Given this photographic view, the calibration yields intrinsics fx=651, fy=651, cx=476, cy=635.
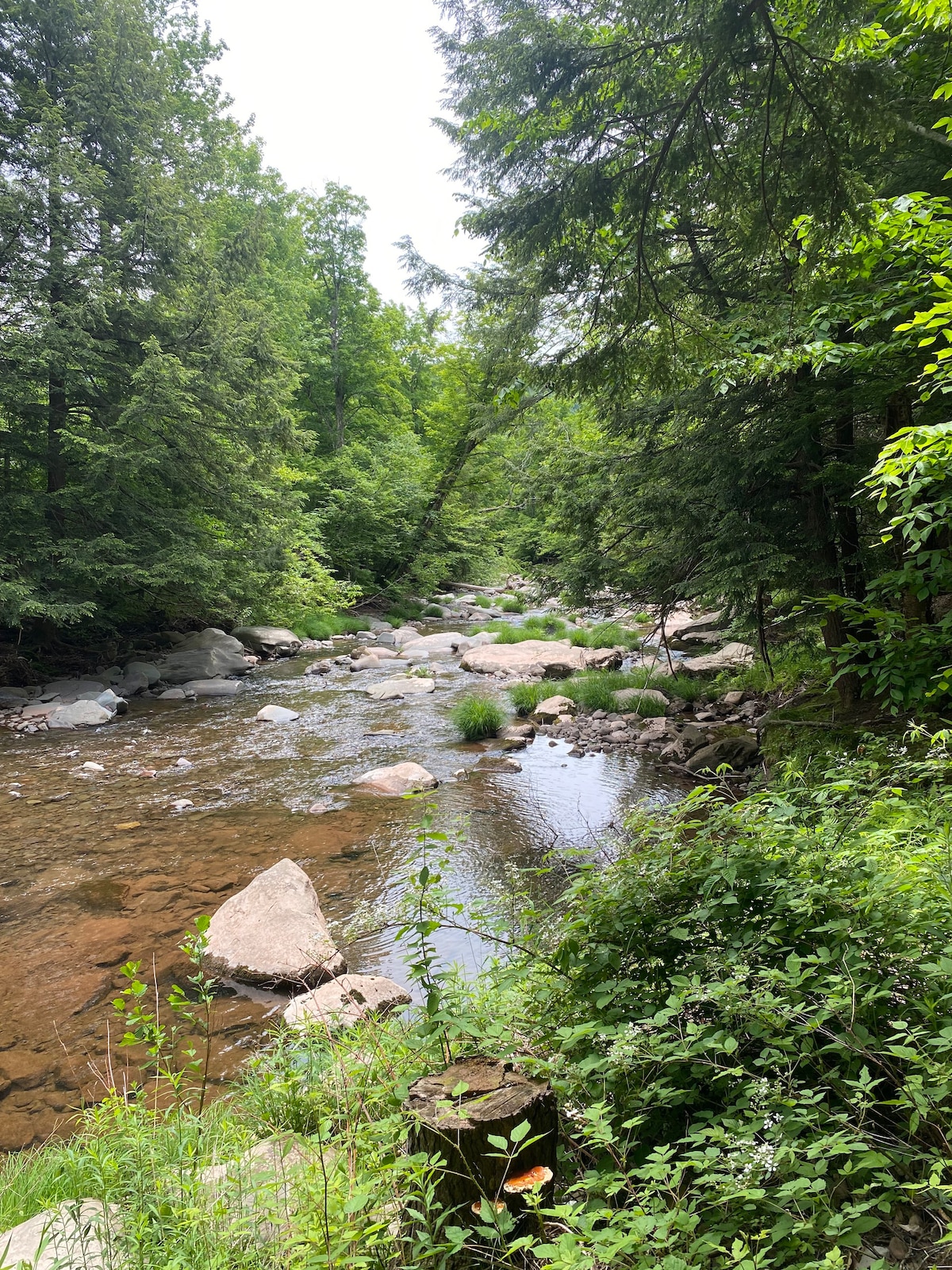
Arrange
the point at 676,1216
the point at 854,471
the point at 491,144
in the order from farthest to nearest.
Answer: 1. the point at 854,471
2. the point at 491,144
3. the point at 676,1216

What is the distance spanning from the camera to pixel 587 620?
18266 mm

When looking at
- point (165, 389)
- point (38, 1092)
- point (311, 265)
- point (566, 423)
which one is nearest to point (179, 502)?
point (165, 389)

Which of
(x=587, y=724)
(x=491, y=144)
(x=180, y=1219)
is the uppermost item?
(x=491, y=144)

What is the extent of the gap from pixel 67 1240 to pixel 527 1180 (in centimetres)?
143

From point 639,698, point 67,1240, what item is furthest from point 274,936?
point 639,698

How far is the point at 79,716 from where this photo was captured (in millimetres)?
10320

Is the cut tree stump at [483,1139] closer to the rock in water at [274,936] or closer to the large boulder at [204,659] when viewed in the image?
the rock in water at [274,936]

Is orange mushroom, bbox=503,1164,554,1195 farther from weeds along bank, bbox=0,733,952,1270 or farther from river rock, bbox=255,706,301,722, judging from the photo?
river rock, bbox=255,706,301,722

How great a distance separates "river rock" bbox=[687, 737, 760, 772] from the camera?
7.34m

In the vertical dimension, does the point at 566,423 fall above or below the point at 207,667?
above

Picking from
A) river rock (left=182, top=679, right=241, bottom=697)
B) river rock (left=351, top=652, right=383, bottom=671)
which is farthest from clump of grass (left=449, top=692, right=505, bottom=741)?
river rock (left=351, top=652, right=383, bottom=671)

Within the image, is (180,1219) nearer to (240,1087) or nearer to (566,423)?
(240,1087)

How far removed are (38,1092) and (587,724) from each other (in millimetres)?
7774

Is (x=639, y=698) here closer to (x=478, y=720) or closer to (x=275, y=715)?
(x=478, y=720)
